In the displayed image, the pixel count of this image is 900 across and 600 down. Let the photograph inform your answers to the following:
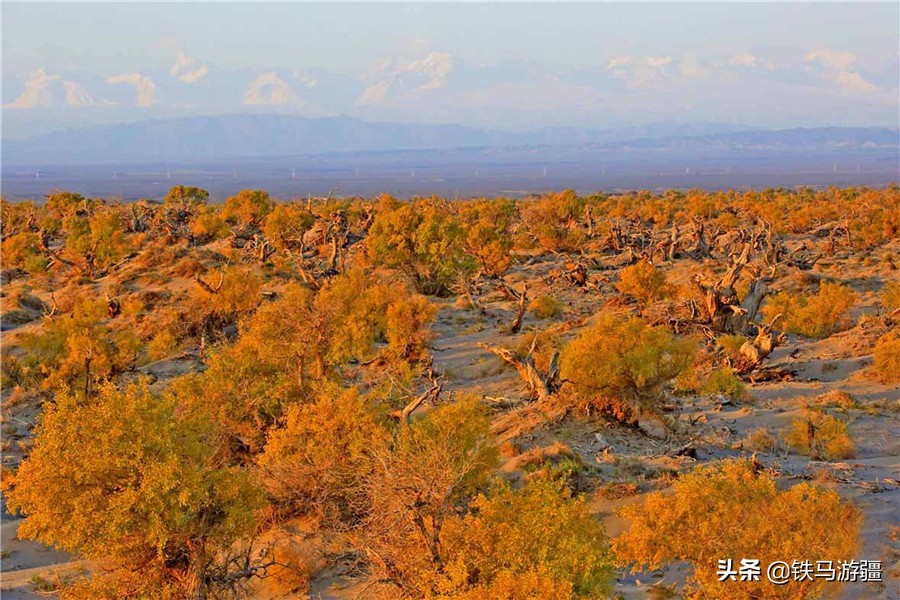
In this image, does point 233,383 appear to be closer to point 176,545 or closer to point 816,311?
point 176,545

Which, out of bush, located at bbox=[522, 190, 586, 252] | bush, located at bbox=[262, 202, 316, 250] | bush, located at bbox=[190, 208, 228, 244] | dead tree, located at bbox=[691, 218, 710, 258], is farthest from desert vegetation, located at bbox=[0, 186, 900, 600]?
bush, located at bbox=[190, 208, 228, 244]

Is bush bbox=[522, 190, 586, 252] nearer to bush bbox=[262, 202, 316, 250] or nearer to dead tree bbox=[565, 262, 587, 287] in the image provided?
dead tree bbox=[565, 262, 587, 287]

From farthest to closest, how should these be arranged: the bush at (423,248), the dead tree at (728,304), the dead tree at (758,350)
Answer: the bush at (423,248)
the dead tree at (728,304)
the dead tree at (758,350)

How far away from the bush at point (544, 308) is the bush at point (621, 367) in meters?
12.7

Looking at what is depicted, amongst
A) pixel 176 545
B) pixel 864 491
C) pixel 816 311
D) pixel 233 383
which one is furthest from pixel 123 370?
pixel 816 311

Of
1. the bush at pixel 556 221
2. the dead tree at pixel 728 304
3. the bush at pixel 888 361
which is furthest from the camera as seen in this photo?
the bush at pixel 556 221

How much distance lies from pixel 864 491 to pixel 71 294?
3513 centimetres

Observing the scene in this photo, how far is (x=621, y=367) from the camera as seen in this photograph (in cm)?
1727

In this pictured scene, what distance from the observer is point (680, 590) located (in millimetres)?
11141

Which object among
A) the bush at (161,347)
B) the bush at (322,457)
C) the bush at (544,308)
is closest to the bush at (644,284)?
the bush at (544,308)

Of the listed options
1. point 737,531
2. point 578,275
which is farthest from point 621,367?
point 578,275

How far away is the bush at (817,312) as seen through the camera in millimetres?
26375

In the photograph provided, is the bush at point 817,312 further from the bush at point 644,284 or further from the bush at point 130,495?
the bush at point 130,495

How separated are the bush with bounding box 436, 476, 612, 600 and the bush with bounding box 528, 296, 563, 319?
20081 mm
